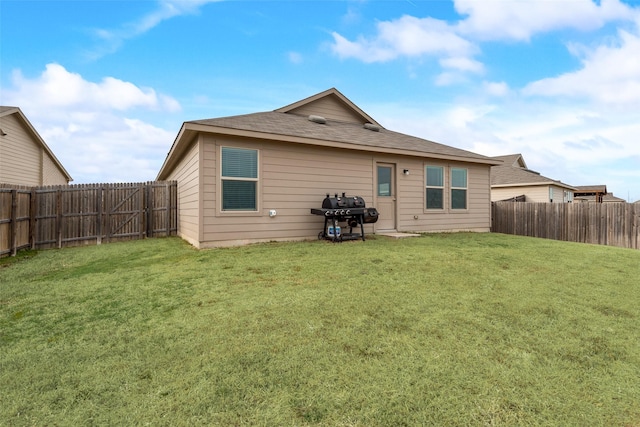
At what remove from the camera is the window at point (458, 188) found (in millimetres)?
9617

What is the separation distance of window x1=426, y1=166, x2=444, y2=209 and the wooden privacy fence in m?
8.29

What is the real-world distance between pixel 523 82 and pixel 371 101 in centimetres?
713

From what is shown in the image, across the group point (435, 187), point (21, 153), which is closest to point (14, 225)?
point (21, 153)

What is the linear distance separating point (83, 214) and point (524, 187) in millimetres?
20342

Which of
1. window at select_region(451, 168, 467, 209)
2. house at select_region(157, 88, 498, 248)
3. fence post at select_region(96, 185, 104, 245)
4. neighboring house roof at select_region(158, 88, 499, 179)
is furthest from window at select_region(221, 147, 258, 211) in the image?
window at select_region(451, 168, 467, 209)

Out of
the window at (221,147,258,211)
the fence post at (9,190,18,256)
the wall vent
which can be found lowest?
the fence post at (9,190,18,256)

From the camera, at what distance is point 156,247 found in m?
6.79

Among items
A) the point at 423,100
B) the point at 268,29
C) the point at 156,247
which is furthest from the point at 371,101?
the point at 156,247

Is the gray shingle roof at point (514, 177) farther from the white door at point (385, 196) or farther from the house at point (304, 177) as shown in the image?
the white door at point (385, 196)

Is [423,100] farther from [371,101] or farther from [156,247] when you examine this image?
[156,247]

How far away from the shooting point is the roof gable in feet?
32.9

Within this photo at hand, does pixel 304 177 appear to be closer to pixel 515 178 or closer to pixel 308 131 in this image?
pixel 308 131

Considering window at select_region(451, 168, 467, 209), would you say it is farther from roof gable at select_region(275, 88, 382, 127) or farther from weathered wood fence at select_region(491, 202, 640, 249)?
Result: roof gable at select_region(275, 88, 382, 127)

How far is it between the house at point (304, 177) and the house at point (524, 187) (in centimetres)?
809
